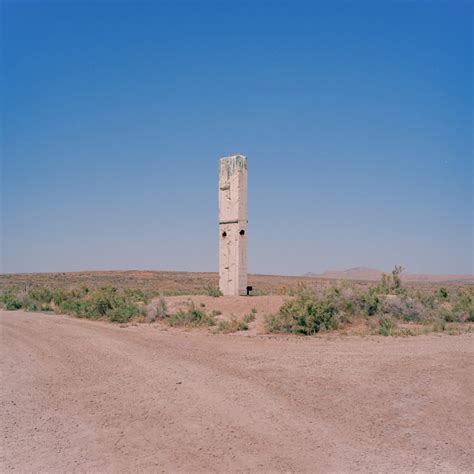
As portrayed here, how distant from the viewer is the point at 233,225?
2314 cm

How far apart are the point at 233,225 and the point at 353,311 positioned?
23.2ft

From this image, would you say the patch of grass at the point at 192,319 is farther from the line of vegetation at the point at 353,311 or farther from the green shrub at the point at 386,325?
the green shrub at the point at 386,325

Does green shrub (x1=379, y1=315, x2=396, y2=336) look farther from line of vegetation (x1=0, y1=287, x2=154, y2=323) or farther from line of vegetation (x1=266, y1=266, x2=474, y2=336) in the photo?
line of vegetation (x1=0, y1=287, x2=154, y2=323)

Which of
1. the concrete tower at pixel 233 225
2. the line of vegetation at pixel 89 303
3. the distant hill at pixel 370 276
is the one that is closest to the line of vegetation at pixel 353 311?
the concrete tower at pixel 233 225

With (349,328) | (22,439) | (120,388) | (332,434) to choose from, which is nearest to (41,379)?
(120,388)

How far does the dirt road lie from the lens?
6.22 metres

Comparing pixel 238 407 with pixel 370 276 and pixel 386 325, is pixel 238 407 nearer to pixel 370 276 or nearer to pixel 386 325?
pixel 386 325

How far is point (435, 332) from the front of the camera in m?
16.0

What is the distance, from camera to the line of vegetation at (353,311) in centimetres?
1662

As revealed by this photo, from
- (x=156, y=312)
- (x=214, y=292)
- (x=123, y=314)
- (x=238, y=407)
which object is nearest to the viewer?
(x=238, y=407)

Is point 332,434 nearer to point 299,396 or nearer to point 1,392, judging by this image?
point 299,396

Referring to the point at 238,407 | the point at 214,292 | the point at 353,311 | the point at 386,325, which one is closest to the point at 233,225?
the point at 214,292

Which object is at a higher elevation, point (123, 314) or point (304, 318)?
point (304, 318)

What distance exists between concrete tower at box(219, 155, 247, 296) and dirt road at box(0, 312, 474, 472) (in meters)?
9.55
